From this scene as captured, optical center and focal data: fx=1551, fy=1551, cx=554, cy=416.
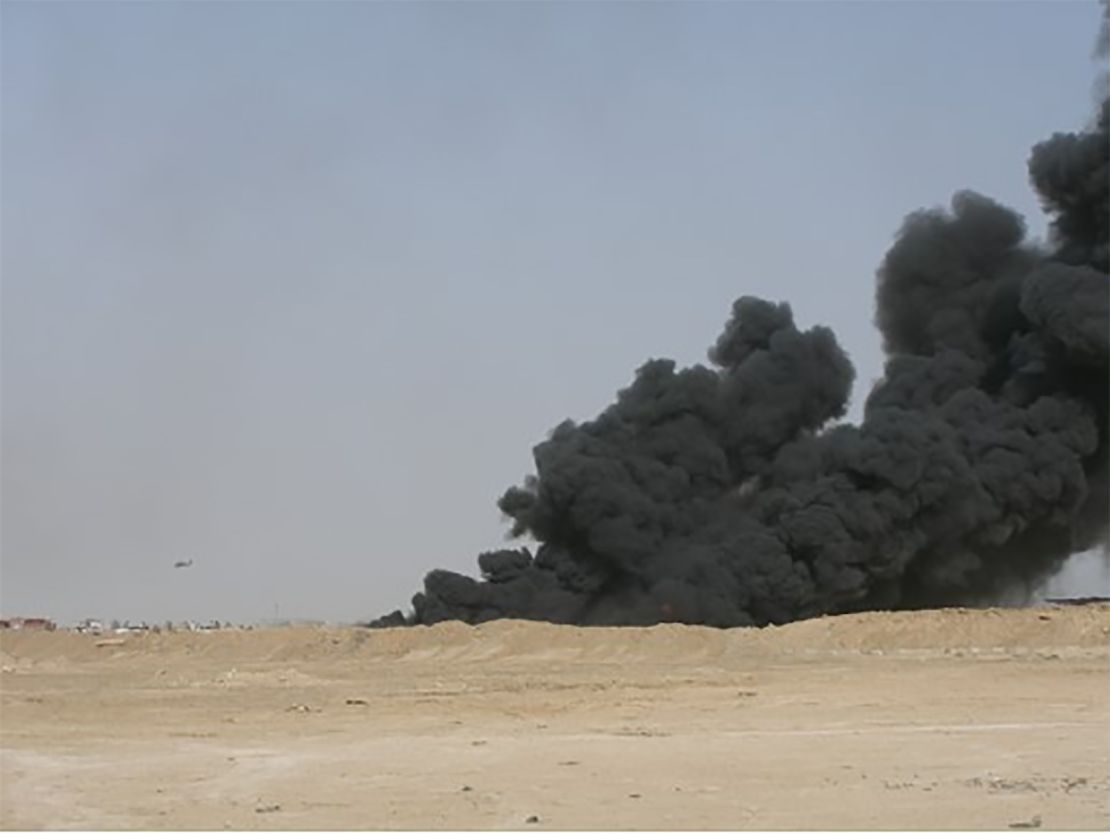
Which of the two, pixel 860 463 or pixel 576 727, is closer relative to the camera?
pixel 576 727

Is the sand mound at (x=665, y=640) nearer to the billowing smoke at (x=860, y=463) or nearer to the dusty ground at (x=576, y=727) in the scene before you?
the dusty ground at (x=576, y=727)

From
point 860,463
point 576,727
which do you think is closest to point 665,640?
point 860,463

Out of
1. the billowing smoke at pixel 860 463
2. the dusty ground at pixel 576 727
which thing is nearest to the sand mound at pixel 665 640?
the dusty ground at pixel 576 727

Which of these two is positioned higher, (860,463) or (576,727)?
(860,463)

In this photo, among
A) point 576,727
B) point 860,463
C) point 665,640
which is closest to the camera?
point 576,727

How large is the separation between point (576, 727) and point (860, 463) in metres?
30.3

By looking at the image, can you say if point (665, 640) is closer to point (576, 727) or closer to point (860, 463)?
point (860, 463)

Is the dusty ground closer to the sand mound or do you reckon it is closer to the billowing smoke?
the sand mound

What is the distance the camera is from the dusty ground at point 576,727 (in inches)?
644

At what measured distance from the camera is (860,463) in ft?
177

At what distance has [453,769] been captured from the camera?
784 inches

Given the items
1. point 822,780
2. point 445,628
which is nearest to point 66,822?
point 822,780

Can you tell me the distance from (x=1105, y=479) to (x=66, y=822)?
1957 inches

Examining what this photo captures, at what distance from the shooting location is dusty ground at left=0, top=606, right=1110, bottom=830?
1636 cm
